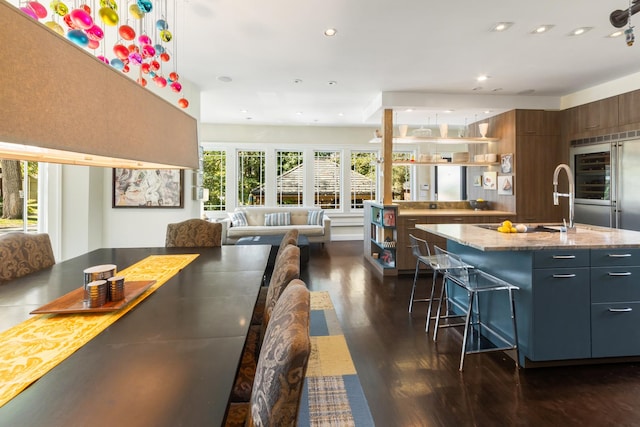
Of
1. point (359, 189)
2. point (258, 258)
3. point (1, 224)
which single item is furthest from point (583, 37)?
point (1, 224)

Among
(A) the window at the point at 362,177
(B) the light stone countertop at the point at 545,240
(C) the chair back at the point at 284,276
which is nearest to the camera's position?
(C) the chair back at the point at 284,276

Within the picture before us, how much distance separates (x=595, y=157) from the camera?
4285 millimetres

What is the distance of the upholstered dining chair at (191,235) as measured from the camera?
288 cm

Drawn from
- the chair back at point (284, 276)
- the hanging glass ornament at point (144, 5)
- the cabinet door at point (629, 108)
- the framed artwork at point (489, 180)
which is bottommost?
the chair back at point (284, 276)

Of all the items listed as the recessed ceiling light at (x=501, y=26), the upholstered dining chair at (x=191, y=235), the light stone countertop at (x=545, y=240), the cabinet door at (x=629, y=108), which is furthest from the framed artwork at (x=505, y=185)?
the upholstered dining chair at (x=191, y=235)

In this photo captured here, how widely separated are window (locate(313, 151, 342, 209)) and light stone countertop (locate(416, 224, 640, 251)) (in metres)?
4.92

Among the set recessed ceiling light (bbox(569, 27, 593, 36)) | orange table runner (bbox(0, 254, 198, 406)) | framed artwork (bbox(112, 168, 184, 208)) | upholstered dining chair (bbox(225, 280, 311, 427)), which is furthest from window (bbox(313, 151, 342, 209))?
upholstered dining chair (bbox(225, 280, 311, 427))

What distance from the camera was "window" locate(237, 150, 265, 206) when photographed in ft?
24.3

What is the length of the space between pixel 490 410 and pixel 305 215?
5345 millimetres

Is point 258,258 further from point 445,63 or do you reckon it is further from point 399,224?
point 445,63

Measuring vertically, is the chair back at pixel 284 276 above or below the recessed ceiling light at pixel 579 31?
below

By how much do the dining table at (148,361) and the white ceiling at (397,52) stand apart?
2284 millimetres

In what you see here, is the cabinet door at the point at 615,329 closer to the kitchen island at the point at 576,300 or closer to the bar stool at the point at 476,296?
the kitchen island at the point at 576,300

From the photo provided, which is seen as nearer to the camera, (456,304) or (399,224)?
(456,304)
